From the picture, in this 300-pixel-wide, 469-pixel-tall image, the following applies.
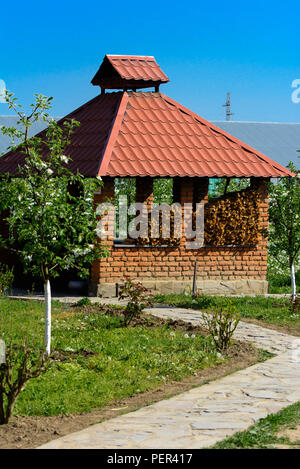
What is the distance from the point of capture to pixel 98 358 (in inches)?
366

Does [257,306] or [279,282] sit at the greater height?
[279,282]

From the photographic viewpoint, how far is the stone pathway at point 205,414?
602 centimetres

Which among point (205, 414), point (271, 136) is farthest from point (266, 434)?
point (271, 136)

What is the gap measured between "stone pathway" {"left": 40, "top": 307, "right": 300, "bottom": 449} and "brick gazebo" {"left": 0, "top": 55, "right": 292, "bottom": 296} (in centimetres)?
653

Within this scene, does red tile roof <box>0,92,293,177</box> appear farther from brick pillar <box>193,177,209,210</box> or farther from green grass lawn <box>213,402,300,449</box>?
Result: green grass lawn <box>213,402,300,449</box>

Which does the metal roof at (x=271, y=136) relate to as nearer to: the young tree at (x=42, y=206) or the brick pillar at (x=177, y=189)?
the brick pillar at (x=177, y=189)

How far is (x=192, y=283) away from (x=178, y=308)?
7.08 feet

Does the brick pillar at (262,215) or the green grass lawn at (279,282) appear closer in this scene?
the brick pillar at (262,215)

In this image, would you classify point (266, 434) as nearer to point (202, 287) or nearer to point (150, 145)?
point (202, 287)

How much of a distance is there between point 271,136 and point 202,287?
2349cm

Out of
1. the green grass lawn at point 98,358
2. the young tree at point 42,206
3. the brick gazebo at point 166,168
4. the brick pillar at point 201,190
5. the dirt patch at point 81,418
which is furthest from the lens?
the brick pillar at point 201,190

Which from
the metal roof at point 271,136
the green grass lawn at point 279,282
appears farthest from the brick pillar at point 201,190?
the metal roof at point 271,136

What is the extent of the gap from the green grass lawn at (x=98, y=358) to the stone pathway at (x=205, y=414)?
2.29 ft
